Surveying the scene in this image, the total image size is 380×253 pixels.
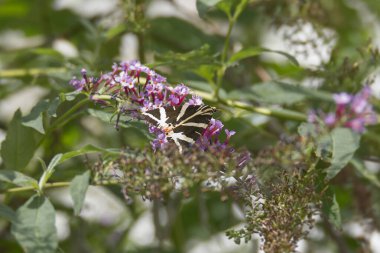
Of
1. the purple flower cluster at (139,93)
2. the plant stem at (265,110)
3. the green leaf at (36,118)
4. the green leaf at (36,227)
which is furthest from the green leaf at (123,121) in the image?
the plant stem at (265,110)

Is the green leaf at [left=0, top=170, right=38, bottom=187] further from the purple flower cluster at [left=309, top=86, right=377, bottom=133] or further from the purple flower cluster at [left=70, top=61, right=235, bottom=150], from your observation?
the purple flower cluster at [left=309, top=86, right=377, bottom=133]

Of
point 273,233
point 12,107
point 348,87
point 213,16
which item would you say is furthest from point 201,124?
point 12,107

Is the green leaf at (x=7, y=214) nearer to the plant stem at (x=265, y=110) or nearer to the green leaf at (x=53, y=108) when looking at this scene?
the green leaf at (x=53, y=108)

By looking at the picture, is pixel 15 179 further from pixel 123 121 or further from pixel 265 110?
pixel 265 110

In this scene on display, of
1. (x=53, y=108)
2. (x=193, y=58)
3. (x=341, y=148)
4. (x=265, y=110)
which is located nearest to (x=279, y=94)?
(x=265, y=110)

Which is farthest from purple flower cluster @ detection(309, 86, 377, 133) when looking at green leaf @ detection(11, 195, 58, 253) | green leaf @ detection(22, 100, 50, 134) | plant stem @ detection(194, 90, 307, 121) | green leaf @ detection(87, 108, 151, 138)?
plant stem @ detection(194, 90, 307, 121)

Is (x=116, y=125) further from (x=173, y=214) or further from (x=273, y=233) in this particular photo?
(x=173, y=214)
